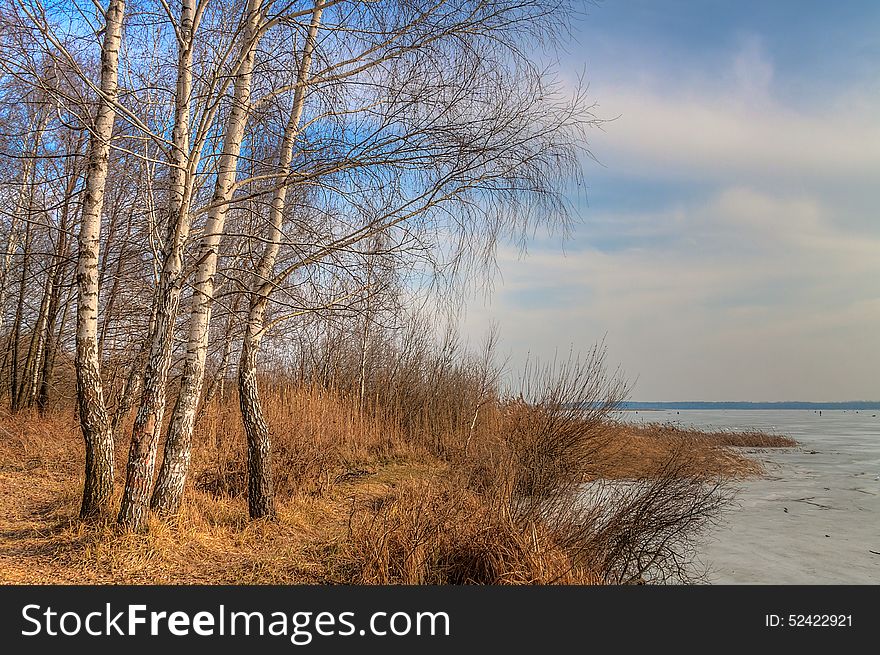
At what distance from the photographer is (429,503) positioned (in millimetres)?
5207

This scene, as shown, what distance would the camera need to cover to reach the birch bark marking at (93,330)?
522 centimetres

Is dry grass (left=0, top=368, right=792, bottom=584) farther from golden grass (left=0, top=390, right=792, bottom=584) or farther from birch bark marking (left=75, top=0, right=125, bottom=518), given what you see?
birch bark marking (left=75, top=0, right=125, bottom=518)

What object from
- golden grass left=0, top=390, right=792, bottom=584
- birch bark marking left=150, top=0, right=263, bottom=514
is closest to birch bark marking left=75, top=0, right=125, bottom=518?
golden grass left=0, top=390, right=792, bottom=584

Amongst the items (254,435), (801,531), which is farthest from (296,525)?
(801,531)

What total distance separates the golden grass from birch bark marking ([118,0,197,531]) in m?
0.29

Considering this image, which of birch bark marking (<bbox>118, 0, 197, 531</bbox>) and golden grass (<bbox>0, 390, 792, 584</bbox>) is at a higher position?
birch bark marking (<bbox>118, 0, 197, 531</bbox>)

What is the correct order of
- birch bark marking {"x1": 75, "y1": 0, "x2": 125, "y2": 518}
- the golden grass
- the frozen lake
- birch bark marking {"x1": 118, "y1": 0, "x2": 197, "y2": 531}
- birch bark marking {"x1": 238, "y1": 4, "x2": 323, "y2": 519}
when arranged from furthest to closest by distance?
the frozen lake, birch bark marking {"x1": 238, "y1": 4, "x2": 323, "y2": 519}, birch bark marking {"x1": 75, "y1": 0, "x2": 125, "y2": 518}, birch bark marking {"x1": 118, "y1": 0, "x2": 197, "y2": 531}, the golden grass

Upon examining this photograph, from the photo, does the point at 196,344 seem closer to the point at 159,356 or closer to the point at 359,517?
the point at 159,356

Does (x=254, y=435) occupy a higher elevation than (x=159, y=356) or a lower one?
lower

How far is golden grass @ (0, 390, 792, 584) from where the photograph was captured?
4453 mm

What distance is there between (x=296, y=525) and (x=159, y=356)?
2.19 meters

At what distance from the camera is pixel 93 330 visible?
17.7 ft

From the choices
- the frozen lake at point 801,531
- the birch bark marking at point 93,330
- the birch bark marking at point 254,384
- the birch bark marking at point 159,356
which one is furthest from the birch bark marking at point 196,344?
the frozen lake at point 801,531

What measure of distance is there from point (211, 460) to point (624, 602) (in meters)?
5.98
